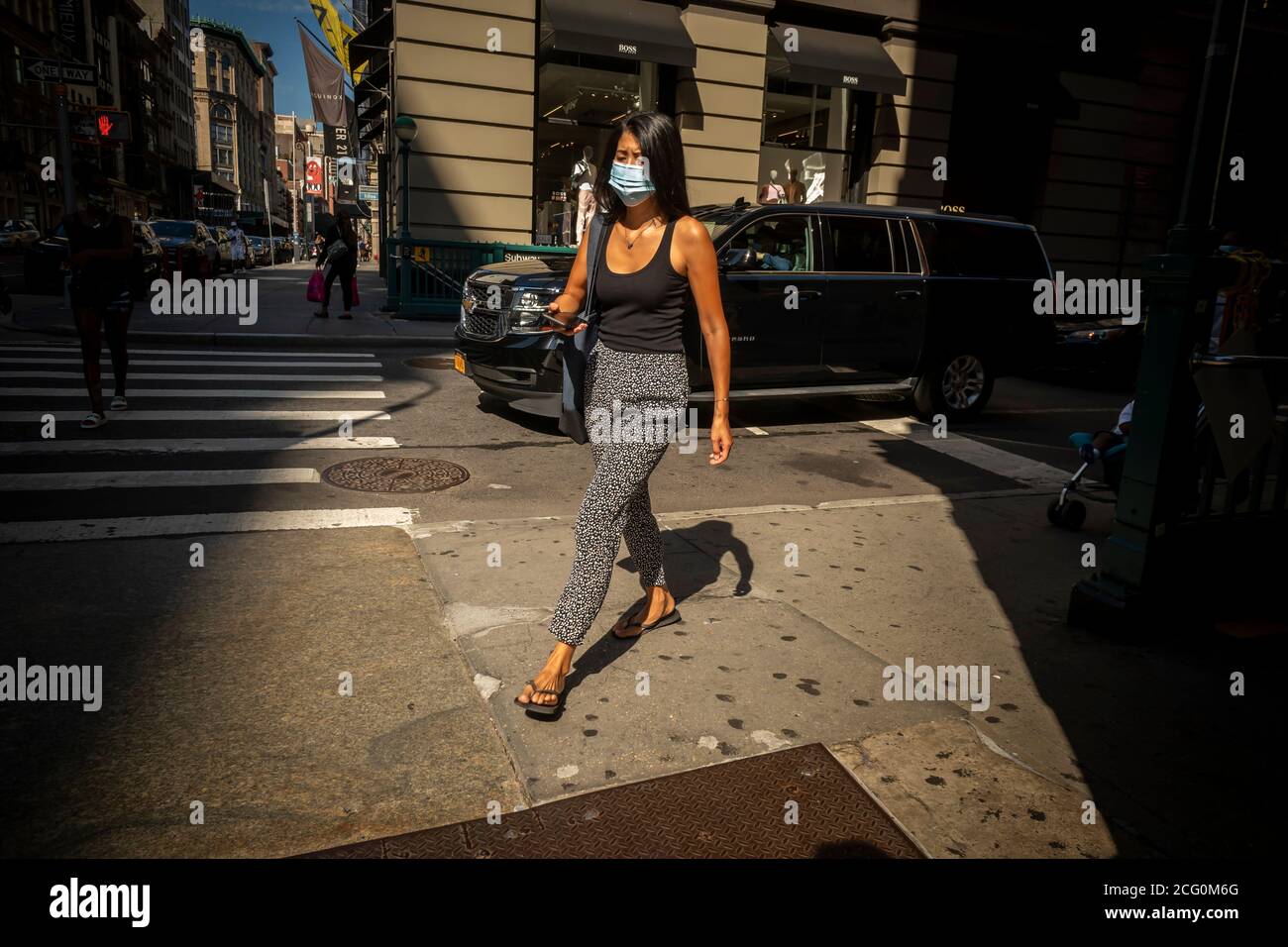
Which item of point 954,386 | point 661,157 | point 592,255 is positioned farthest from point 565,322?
point 954,386

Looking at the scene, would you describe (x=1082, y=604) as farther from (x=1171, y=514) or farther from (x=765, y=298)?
(x=765, y=298)

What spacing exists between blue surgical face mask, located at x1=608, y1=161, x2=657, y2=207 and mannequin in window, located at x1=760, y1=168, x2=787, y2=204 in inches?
379

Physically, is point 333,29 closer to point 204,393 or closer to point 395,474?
point 204,393

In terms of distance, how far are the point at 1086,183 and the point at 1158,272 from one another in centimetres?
2002

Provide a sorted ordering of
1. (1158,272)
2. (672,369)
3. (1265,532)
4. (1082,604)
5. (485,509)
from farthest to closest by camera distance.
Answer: (485,509) < (1265,532) < (1082,604) < (1158,272) < (672,369)

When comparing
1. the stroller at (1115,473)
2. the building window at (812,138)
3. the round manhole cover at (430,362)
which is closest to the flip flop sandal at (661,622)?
the stroller at (1115,473)

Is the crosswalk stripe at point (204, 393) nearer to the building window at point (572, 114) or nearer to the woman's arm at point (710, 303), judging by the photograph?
the woman's arm at point (710, 303)

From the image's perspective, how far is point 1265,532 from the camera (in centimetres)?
459

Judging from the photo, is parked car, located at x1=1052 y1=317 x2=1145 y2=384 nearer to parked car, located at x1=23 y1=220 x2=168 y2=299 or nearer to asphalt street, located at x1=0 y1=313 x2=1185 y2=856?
asphalt street, located at x1=0 y1=313 x2=1185 y2=856

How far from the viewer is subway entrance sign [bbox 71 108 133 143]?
16594 mm

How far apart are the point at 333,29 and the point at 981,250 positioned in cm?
1908

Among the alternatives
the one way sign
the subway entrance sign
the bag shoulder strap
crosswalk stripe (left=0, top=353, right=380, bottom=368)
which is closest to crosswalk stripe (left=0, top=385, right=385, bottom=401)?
crosswalk stripe (left=0, top=353, right=380, bottom=368)
